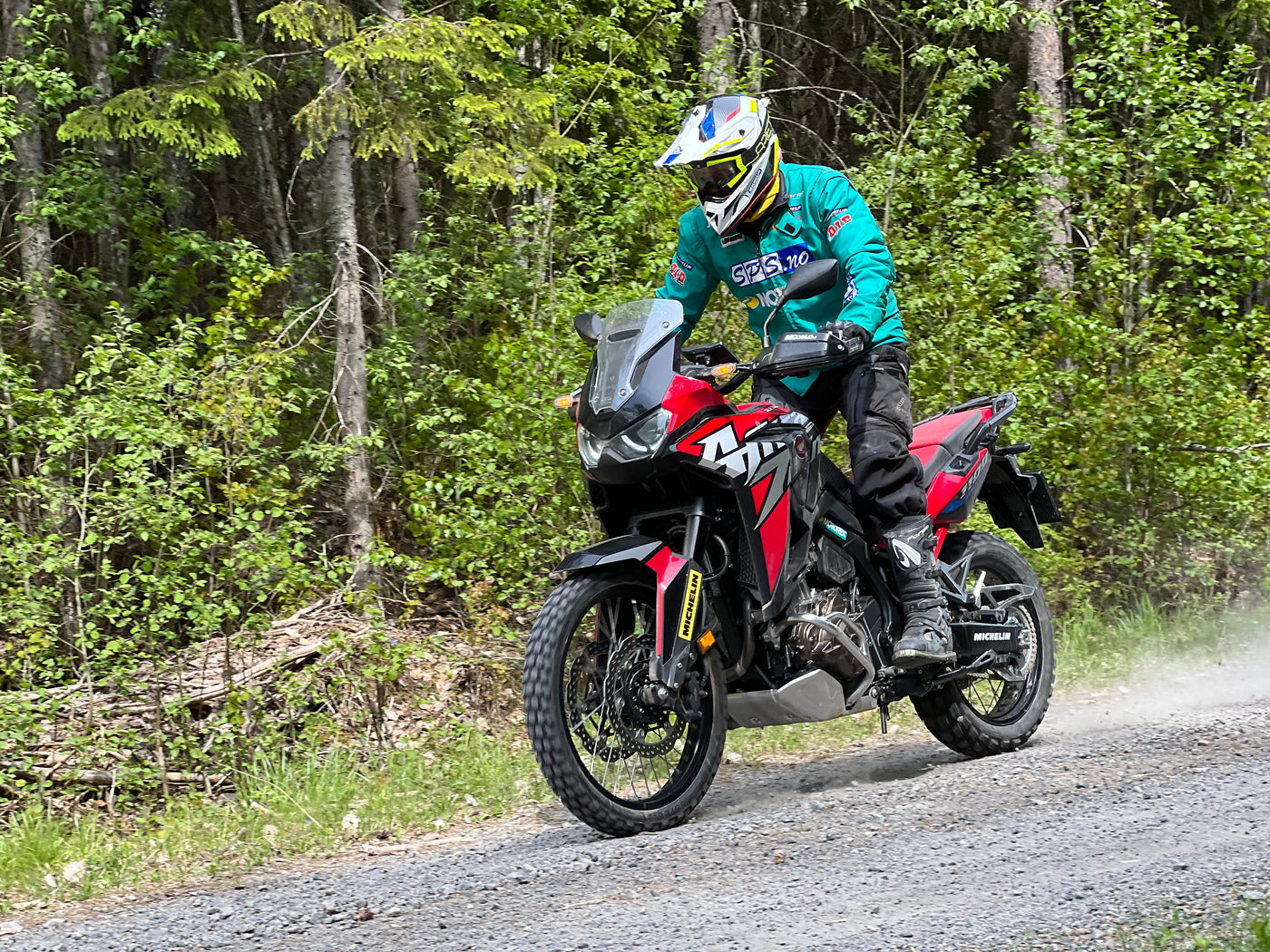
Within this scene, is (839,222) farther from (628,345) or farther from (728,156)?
(628,345)

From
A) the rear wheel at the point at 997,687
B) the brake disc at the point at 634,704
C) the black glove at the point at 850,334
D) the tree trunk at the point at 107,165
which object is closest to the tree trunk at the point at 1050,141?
the rear wheel at the point at 997,687

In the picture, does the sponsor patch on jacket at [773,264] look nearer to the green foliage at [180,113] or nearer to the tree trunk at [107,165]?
the green foliage at [180,113]

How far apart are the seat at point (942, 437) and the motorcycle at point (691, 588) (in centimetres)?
49

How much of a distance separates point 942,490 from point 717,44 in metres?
6.72

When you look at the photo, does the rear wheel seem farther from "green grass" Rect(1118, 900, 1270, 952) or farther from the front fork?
"green grass" Rect(1118, 900, 1270, 952)

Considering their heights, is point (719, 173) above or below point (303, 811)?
above

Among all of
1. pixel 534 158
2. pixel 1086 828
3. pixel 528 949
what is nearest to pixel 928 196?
pixel 534 158

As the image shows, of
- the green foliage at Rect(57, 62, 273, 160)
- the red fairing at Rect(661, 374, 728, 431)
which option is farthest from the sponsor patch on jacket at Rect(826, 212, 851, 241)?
the green foliage at Rect(57, 62, 273, 160)

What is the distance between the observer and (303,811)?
5648mm

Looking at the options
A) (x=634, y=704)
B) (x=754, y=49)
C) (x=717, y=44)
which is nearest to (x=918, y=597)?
(x=634, y=704)

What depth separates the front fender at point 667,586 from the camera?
481cm

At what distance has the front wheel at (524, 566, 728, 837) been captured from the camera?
467 centimetres

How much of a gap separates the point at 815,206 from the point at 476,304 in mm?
5183

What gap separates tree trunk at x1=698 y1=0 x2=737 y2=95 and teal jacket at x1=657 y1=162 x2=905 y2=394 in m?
Answer: 5.06
